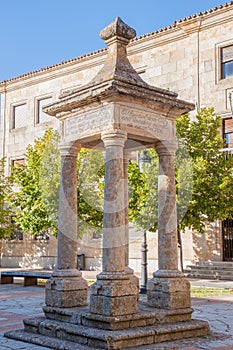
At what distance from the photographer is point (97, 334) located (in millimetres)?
5969

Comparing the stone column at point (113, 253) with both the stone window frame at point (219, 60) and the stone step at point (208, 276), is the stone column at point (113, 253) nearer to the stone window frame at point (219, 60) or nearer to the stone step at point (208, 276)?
the stone step at point (208, 276)

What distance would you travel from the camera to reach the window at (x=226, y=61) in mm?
19812

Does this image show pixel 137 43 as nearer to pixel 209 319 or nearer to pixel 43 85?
pixel 43 85

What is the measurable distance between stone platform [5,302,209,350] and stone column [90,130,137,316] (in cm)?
16

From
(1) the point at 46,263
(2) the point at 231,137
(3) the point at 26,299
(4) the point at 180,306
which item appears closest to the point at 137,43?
(2) the point at 231,137

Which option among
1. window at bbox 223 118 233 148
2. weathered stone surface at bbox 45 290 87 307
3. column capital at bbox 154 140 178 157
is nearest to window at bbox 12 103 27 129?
window at bbox 223 118 233 148

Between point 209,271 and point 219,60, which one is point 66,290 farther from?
point 219,60

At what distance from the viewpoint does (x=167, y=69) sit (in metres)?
21.6

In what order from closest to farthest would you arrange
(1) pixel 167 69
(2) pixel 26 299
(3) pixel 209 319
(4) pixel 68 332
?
(4) pixel 68 332 < (3) pixel 209 319 < (2) pixel 26 299 < (1) pixel 167 69

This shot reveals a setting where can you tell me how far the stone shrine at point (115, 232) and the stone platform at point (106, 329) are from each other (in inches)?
0.5

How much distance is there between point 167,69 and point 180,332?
1649 centimetres

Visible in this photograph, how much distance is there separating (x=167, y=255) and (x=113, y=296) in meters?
1.35

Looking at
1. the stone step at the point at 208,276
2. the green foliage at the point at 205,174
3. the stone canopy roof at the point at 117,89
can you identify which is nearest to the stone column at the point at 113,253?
the stone canopy roof at the point at 117,89

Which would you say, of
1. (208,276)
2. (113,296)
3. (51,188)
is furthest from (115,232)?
(208,276)
